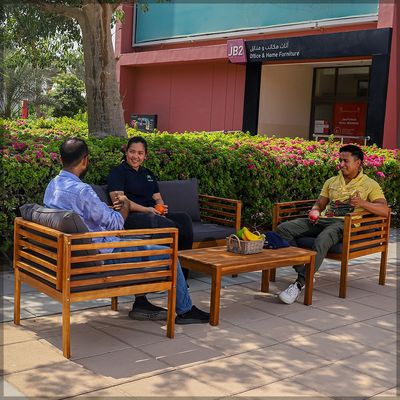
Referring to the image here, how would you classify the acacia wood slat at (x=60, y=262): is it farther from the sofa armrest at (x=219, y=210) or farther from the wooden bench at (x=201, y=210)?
the sofa armrest at (x=219, y=210)

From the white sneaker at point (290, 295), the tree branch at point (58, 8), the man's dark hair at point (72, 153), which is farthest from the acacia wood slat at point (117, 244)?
the tree branch at point (58, 8)

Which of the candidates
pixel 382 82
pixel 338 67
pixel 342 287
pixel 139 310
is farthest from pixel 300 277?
pixel 338 67

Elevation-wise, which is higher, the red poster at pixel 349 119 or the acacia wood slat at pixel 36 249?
the red poster at pixel 349 119

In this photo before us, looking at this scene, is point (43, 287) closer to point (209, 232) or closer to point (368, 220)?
point (209, 232)

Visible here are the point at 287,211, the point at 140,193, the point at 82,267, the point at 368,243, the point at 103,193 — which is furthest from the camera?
the point at 287,211

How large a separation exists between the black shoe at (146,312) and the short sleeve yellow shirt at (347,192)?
2438 millimetres

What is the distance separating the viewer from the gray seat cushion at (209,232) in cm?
623

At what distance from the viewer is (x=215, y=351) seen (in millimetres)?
4363

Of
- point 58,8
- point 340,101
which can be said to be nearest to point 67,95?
point 340,101

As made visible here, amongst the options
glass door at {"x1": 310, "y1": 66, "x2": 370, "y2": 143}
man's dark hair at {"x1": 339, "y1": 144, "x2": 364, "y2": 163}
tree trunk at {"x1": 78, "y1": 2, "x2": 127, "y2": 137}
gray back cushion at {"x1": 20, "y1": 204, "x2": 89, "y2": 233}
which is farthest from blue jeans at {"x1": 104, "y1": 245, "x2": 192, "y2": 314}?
glass door at {"x1": 310, "y1": 66, "x2": 370, "y2": 143}

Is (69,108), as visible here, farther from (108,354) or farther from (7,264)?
(108,354)

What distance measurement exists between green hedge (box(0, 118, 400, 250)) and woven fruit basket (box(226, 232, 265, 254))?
1788mm

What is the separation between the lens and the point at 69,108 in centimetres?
3102

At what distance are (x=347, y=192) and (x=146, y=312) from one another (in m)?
2.67
